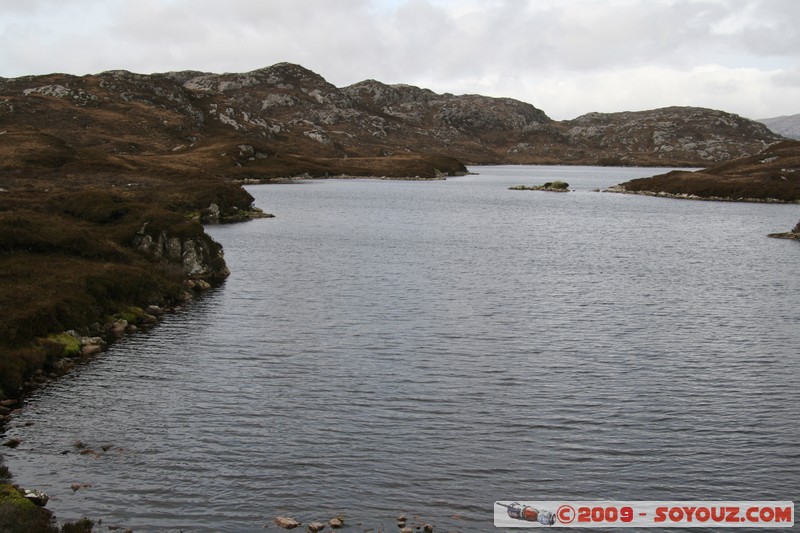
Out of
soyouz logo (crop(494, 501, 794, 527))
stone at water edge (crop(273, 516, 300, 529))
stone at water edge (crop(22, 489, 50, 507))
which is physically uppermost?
stone at water edge (crop(22, 489, 50, 507))

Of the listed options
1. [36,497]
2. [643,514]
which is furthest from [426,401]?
[36,497]

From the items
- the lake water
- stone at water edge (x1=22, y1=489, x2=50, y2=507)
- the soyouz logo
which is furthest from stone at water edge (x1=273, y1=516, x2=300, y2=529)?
stone at water edge (x1=22, y1=489, x2=50, y2=507)

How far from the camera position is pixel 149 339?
47.2 m

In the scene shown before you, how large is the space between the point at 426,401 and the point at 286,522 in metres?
13.2

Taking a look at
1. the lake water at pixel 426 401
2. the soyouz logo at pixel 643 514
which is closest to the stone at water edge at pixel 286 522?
the lake water at pixel 426 401

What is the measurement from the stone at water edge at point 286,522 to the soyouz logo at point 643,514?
6.96 meters

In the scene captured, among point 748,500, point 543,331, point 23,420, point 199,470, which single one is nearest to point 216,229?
point 543,331

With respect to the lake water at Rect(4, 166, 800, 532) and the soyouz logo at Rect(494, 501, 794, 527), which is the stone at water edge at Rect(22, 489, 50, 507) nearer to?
the lake water at Rect(4, 166, 800, 532)

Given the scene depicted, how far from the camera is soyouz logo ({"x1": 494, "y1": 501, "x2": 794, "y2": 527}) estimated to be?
24047 mm

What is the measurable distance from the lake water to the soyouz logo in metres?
0.61

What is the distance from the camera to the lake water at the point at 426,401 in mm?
25891

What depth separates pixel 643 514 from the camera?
24.5 meters

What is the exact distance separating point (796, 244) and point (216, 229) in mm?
88822

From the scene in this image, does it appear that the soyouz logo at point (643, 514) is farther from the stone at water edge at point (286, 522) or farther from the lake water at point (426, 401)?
the stone at water edge at point (286, 522)
